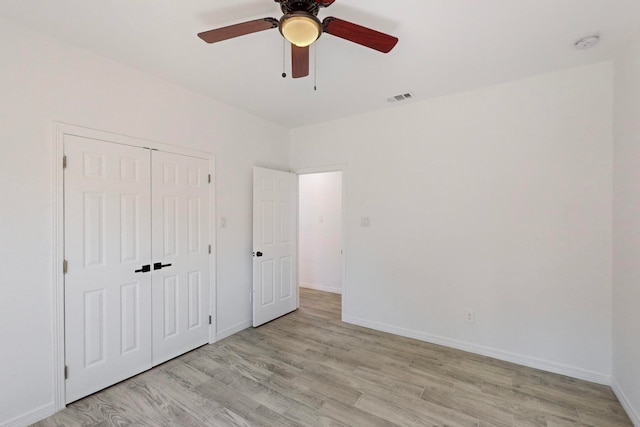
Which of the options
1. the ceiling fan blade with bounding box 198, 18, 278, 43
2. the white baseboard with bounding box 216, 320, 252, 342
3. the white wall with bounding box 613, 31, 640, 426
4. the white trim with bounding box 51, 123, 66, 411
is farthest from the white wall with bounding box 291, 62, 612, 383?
the white trim with bounding box 51, 123, 66, 411

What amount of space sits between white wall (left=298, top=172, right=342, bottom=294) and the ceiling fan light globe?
3.60 m

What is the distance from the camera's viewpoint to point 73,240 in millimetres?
2145

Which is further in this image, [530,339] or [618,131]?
[530,339]

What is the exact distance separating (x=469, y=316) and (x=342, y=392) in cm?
159

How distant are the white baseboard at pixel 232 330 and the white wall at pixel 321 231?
198 centimetres

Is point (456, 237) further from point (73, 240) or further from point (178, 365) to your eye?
point (73, 240)

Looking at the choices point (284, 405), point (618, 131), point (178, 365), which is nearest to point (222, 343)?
point (178, 365)

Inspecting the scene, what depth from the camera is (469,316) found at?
2.94 m

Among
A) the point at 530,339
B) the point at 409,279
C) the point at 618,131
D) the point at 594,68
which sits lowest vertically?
the point at 530,339

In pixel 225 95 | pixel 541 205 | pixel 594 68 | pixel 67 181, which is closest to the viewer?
pixel 67 181

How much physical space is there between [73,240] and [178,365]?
1.47 metres

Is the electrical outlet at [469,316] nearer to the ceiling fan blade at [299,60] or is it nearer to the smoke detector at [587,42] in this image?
the smoke detector at [587,42]

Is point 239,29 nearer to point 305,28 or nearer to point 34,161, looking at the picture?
point 305,28

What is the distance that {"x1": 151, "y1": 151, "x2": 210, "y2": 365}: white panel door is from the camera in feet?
8.77
